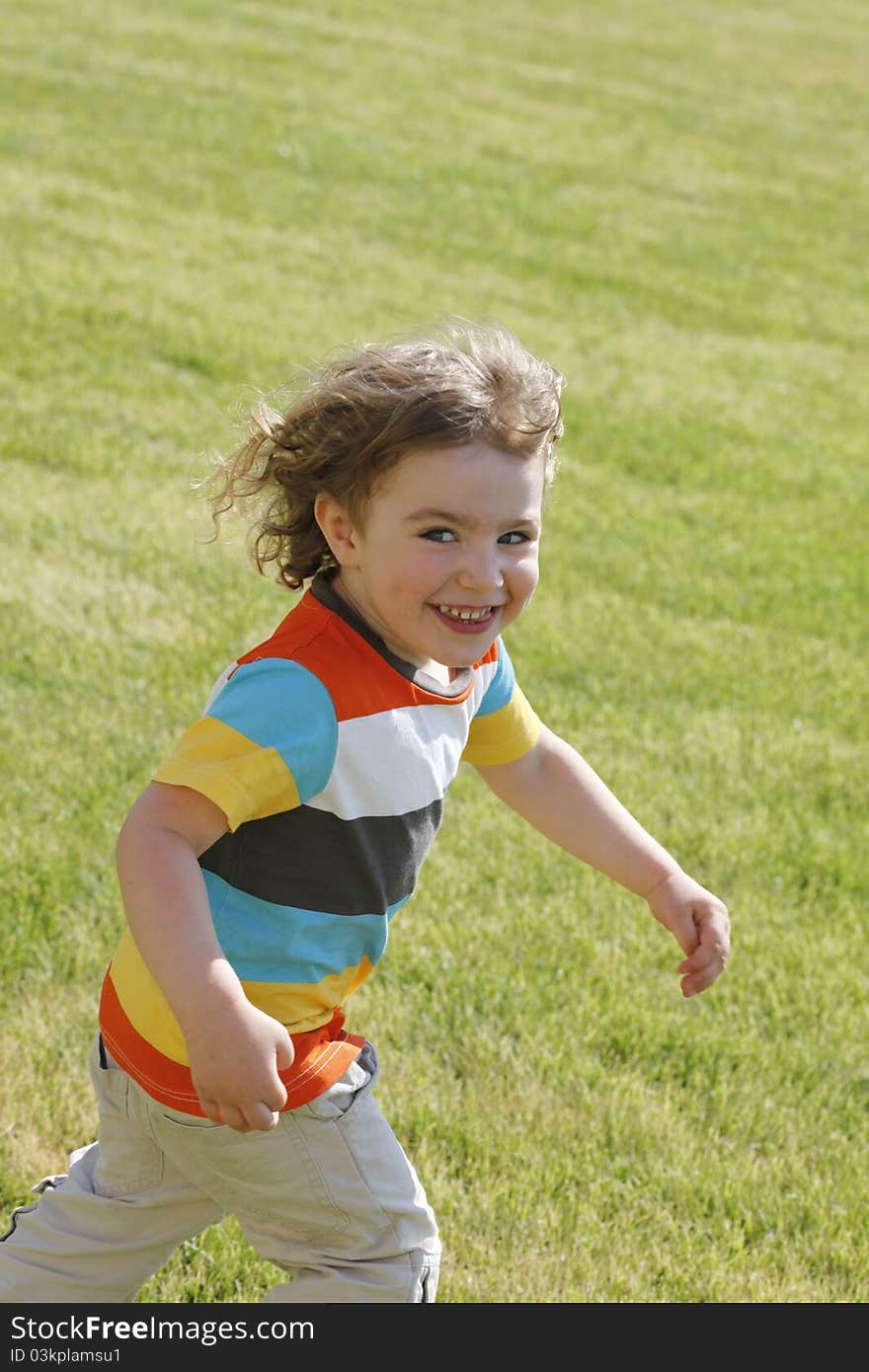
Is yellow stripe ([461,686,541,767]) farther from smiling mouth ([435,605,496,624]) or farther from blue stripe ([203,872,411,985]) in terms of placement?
blue stripe ([203,872,411,985])

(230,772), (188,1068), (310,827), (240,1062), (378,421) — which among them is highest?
(378,421)

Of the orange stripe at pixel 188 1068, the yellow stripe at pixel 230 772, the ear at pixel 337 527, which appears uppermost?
the ear at pixel 337 527

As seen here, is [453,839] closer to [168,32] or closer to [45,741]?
[45,741]

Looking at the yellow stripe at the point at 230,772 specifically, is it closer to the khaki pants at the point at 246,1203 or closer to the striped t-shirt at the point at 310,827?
the striped t-shirt at the point at 310,827

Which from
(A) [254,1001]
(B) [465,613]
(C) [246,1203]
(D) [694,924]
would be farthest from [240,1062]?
(D) [694,924]

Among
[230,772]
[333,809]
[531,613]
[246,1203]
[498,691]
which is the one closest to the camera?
[230,772]

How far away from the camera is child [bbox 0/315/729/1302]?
2156 millimetres

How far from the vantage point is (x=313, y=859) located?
2211mm

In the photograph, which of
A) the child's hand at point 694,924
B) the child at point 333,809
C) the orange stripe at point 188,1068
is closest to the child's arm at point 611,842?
the child's hand at point 694,924

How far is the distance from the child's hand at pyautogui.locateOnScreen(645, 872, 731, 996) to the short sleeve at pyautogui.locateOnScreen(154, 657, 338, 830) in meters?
0.74

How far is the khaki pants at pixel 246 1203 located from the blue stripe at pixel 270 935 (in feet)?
0.65

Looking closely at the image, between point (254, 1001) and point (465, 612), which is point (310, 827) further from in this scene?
point (465, 612)

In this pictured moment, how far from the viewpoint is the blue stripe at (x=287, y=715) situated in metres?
2.10

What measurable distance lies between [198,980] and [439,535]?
2.29 feet
